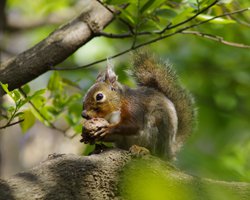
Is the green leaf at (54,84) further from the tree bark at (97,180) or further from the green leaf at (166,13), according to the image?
the tree bark at (97,180)

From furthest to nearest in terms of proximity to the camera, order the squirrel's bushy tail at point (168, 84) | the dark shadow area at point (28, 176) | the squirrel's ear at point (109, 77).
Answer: the squirrel's bushy tail at point (168, 84) < the squirrel's ear at point (109, 77) < the dark shadow area at point (28, 176)

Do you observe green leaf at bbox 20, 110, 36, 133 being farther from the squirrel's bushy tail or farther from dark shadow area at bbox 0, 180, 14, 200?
dark shadow area at bbox 0, 180, 14, 200

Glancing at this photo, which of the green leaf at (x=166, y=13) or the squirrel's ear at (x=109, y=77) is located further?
the squirrel's ear at (x=109, y=77)

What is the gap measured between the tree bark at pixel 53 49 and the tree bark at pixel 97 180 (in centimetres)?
45

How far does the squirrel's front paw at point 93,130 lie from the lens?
219cm

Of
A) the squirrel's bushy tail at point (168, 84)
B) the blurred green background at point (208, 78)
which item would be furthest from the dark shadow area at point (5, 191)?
the blurred green background at point (208, 78)

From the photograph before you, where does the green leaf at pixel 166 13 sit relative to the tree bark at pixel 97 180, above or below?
above

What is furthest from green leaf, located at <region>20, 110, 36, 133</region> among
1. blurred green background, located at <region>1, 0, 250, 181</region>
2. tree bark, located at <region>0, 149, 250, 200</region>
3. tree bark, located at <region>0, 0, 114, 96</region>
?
blurred green background, located at <region>1, 0, 250, 181</region>

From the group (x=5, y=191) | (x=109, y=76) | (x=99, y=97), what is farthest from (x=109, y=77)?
(x=5, y=191)

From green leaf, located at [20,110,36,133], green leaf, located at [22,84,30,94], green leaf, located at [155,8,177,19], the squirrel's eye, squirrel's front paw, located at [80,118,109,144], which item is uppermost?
green leaf, located at [155,8,177,19]

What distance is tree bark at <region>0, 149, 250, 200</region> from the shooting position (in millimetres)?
1713

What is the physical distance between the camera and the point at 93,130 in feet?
7.25

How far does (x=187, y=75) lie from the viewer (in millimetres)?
4195

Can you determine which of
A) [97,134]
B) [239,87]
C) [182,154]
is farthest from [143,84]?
[239,87]
